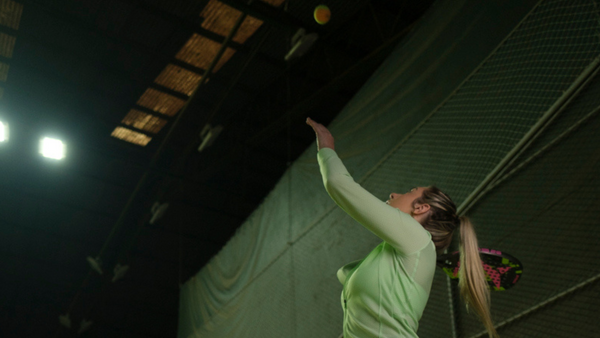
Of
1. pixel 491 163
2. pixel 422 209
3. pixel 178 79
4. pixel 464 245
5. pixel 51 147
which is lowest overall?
pixel 464 245

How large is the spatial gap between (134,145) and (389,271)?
748 centimetres

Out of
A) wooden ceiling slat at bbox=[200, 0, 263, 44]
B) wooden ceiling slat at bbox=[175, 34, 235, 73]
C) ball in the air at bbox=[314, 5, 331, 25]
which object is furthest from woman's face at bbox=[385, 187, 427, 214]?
wooden ceiling slat at bbox=[175, 34, 235, 73]

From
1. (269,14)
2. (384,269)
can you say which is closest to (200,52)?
(269,14)

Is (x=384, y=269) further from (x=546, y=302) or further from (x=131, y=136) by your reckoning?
(x=131, y=136)

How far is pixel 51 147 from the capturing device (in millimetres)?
7059

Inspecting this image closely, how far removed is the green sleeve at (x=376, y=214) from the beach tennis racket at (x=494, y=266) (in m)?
0.34

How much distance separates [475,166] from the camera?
9.12 ft

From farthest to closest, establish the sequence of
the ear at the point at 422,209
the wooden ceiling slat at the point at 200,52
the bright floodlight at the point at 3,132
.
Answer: the bright floodlight at the point at 3,132 < the wooden ceiling slat at the point at 200,52 < the ear at the point at 422,209

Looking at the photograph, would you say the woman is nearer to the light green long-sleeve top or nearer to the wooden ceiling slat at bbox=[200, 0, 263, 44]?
the light green long-sleeve top

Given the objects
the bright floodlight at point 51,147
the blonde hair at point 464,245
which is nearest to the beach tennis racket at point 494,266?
the blonde hair at point 464,245

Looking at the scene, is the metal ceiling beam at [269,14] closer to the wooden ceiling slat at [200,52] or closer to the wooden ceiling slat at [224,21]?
the wooden ceiling slat at [224,21]

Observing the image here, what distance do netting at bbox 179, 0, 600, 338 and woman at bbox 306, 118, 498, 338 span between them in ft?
3.49

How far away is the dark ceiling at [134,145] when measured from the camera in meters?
6.02

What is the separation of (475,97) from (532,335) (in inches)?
53.1
